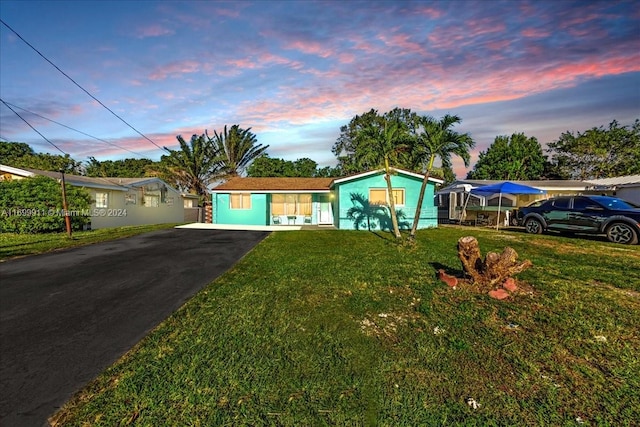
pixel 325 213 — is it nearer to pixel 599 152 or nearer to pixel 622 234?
pixel 622 234

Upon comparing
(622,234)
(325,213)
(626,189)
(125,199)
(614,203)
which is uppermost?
(626,189)

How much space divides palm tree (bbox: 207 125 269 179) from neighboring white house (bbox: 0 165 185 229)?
5821 millimetres

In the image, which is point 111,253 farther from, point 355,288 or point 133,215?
point 133,215

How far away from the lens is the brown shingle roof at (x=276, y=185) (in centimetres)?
2056

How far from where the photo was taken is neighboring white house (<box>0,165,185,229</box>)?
18.4m

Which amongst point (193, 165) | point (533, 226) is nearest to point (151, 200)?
point (193, 165)

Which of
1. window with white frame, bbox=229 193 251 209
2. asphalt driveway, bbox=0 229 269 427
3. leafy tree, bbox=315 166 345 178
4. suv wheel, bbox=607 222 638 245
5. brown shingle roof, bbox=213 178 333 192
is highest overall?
leafy tree, bbox=315 166 345 178

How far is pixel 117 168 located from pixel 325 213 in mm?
42348

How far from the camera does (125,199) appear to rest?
22531 mm

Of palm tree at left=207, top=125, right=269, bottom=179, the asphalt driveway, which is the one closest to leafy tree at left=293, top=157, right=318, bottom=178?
palm tree at left=207, top=125, right=269, bottom=179

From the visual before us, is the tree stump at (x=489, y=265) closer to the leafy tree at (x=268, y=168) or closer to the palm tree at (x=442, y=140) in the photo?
the palm tree at (x=442, y=140)

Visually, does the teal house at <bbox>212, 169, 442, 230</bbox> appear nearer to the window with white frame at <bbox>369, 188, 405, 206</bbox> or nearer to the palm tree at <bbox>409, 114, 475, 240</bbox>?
the window with white frame at <bbox>369, 188, 405, 206</bbox>

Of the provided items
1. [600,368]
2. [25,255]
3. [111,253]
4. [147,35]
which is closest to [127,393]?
[600,368]

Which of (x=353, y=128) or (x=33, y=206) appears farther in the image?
(x=353, y=128)
